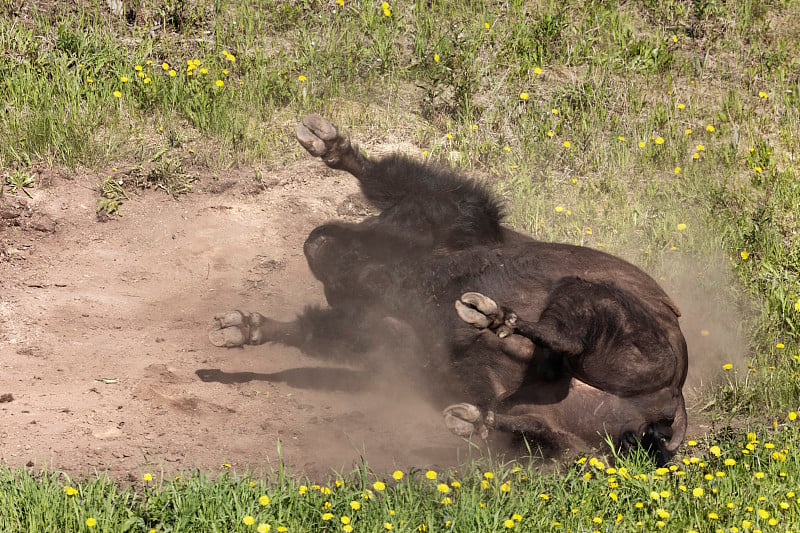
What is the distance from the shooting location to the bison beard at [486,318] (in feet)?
13.4

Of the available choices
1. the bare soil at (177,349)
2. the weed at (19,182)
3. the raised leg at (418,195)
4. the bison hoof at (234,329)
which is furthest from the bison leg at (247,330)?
the weed at (19,182)

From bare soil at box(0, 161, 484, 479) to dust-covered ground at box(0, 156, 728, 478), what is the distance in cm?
1

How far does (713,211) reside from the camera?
20.7 ft

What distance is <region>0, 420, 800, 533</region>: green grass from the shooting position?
10.3ft

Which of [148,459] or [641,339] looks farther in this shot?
[641,339]

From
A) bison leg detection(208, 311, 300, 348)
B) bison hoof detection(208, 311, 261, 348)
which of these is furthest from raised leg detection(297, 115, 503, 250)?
bison hoof detection(208, 311, 261, 348)

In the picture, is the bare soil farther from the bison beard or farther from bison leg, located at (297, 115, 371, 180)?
bison leg, located at (297, 115, 371, 180)

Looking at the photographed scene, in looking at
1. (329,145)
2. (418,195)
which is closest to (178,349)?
(329,145)

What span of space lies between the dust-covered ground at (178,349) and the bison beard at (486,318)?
0.29 meters

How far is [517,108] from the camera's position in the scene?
726 cm

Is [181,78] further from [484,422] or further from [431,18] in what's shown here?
[484,422]

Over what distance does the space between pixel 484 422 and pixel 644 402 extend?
855 mm

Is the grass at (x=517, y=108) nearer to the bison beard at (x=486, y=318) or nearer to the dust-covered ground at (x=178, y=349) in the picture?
the dust-covered ground at (x=178, y=349)

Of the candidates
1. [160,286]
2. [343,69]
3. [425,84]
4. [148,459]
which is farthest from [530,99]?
[148,459]
